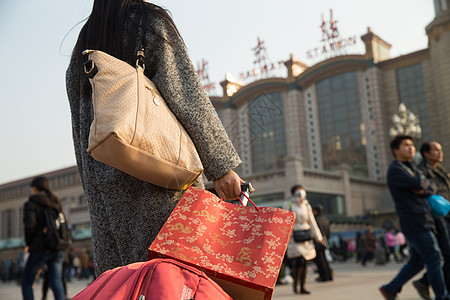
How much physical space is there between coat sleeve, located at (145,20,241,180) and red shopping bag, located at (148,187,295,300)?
0.56ft

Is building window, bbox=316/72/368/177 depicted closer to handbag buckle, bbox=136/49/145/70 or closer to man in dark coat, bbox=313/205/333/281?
man in dark coat, bbox=313/205/333/281

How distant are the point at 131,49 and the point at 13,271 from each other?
29470 mm

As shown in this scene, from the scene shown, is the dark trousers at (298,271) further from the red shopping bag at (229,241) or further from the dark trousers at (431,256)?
the red shopping bag at (229,241)

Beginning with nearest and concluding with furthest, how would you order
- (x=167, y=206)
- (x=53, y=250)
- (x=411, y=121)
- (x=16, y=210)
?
(x=167, y=206) < (x=53, y=250) < (x=411, y=121) < (x=16, y=210)

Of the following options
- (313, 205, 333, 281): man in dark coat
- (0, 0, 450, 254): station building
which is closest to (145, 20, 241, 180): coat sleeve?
(313, 205, 333, 281): man in dark coat

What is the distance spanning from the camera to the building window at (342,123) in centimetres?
4556

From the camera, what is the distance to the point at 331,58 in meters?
45.4

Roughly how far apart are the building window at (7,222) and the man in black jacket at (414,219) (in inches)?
2637

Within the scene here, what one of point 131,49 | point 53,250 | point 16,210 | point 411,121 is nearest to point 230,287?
point 131,49

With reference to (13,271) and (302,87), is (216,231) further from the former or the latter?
(302,87)

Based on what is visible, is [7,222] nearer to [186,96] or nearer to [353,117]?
[353,117]

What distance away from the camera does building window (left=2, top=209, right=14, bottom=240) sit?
63969mm

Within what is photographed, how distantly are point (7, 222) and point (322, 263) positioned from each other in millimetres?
64947

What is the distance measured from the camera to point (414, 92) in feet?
146
